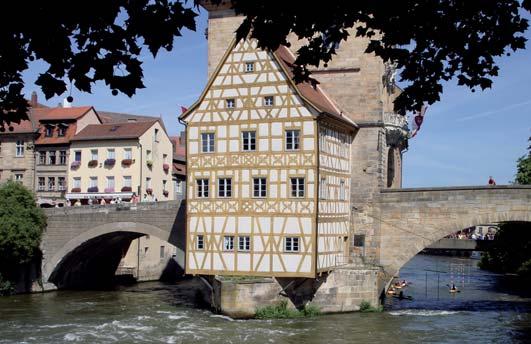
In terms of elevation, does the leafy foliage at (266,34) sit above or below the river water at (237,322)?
above

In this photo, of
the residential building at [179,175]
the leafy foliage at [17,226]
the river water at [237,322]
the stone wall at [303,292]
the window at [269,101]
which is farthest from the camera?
the residential building at [179,175]

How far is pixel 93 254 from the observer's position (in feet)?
129

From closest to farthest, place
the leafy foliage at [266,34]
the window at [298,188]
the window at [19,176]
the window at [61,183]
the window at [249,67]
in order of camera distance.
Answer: the leafy foliage at [266,34] → the window at [298,188] → the window at [249,67] → the window at [61,183] → the window at [19,176]

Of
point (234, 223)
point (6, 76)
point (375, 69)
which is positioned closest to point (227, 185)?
point (234, 223)

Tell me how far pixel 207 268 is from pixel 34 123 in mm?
20300

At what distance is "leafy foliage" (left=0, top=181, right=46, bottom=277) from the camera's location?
3316cm

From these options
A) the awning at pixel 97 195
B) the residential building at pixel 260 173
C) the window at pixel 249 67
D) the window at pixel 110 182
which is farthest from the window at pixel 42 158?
the window at pixel 249 67

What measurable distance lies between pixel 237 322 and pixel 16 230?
12.9 metres

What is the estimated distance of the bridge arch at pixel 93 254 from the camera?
34.0 metres

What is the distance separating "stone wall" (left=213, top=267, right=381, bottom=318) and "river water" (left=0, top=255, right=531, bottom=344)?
0.60 metres

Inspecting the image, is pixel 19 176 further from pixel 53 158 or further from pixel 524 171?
pixel 524 171

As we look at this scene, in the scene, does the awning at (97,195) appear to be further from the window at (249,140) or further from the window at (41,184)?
the window at (249,140)

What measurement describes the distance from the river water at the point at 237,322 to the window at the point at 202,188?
4.44 metres

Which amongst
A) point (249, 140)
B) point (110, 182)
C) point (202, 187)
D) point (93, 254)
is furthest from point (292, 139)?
point (110, 182)
